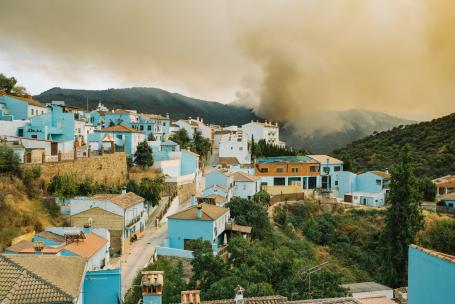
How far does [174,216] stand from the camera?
23375 mm

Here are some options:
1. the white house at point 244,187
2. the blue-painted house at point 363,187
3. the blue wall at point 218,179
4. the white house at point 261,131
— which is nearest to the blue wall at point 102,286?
the blue wall at point 218,179

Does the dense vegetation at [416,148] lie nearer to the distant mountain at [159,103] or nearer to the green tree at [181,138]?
the green tree at [181,138]

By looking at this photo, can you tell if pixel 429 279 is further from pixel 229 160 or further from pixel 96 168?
pixel 229 160

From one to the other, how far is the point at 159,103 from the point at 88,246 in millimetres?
71273

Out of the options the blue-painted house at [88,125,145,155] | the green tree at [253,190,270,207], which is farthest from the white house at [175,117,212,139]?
the green tree at [253,190,270,207]

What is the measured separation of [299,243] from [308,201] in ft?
35.0

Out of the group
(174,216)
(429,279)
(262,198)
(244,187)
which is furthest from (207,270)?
(244,187)

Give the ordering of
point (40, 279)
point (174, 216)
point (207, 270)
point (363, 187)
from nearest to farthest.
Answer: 1. point (40, 279)
2. point (207, 270)
3. point (174, 216)
4. point (363, 187)

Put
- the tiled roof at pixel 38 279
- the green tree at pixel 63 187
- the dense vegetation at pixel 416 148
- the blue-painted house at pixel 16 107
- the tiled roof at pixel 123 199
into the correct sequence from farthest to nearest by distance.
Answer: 1. the dense vegetation at pixel 416 148
2. the blue-painted house at pixel 16 107
3. the green tree at pixel 63 187
4. the tiled roof at pixel 123 199
5. the tiled roof at pixel 38 279

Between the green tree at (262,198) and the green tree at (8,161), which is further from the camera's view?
the green tree at (262,198)

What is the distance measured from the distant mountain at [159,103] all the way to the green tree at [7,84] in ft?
98.2

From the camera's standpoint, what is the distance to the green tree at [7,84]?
39156 mm

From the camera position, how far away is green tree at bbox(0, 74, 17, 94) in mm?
39156

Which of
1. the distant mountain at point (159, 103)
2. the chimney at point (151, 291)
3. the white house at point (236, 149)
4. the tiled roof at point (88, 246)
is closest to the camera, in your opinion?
the chimney at point (151, 291)
